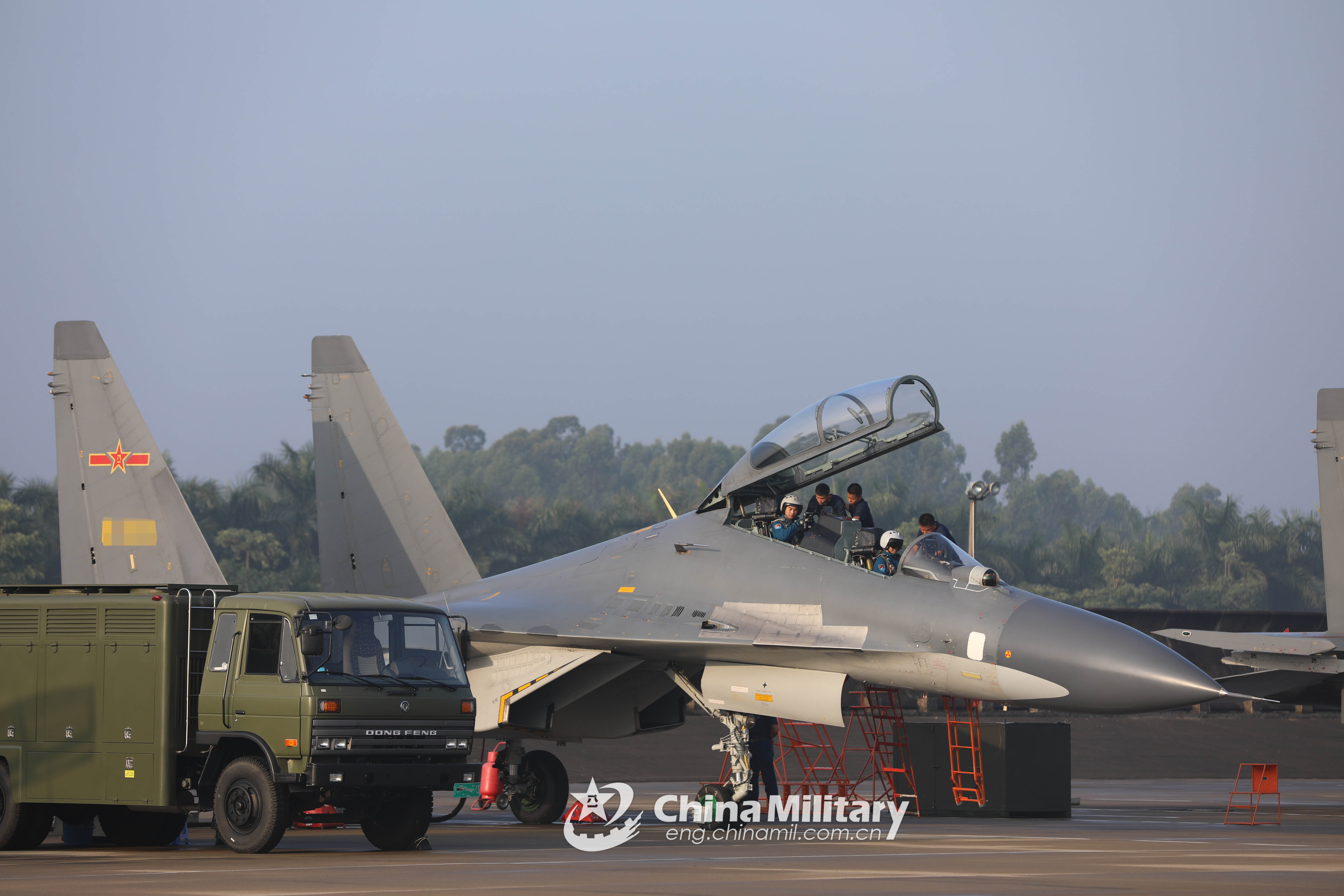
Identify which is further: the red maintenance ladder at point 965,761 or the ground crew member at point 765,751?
the red maintenance ladder at point 965,761

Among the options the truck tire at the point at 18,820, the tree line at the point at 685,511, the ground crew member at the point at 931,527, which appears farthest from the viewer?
the tree line at the point at 685,511

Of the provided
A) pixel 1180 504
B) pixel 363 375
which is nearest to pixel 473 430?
pixel 1180 504

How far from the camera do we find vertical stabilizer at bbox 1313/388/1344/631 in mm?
22000

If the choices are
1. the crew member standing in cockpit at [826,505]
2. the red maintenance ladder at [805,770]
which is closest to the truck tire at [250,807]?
the red maintenance ladder at [805,770]

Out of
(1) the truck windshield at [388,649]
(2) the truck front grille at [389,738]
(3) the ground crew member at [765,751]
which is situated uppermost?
(1) the truck windshield at [388,649]

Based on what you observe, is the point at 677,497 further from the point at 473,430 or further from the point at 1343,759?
the point at 1343,759

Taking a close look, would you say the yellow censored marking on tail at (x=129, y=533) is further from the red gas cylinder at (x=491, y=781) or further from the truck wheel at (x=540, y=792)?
the truck wheel at (x=540, y=792)

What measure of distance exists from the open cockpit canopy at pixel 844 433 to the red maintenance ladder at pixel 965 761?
11.3ft

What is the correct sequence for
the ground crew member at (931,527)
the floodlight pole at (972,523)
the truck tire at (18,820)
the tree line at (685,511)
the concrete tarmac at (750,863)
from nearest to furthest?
the concrete tarmac at (750,863) < the truck tire at (18,820) < the ground crew member at (931,527) < the floodlight pole at (972,523) < the tree line at (685,511)

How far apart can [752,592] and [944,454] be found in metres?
129

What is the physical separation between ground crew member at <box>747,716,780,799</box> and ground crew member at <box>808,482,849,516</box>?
226cm

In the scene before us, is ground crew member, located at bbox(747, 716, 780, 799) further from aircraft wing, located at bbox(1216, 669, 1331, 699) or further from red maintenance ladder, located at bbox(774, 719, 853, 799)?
aircraft wing, located at bbox(1216, 669, 1331, 699)

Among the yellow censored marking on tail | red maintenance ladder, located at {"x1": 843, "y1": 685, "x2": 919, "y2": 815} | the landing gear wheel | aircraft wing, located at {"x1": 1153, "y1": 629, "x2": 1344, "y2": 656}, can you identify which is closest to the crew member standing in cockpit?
red maintenance ladder, located at {"x1": 843, "y1": 685, "x2": 919, "y2": 815}

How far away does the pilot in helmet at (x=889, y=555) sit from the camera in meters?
14.9
